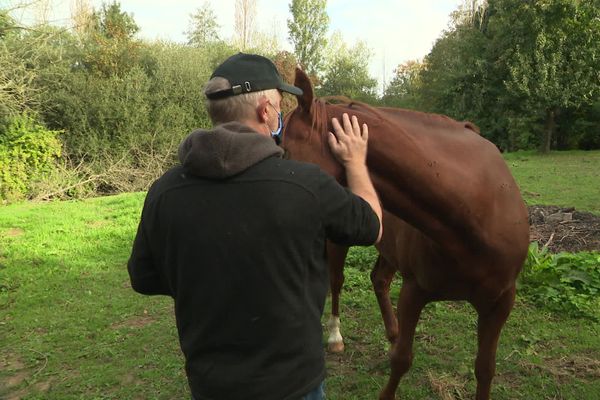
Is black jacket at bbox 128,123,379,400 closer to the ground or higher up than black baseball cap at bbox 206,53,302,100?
closer to the ground

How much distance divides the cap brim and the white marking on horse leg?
2.74 metres

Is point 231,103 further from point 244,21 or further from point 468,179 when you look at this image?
point 244,21

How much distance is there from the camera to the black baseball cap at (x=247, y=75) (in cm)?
137

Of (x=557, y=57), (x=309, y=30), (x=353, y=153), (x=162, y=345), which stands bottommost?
(x=162, y=345)

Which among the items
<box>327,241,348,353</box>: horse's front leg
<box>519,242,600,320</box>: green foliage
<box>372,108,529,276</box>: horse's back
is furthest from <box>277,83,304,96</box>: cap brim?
<box>519,242,600,320</box>: green foliage

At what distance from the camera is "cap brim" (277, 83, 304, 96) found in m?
1.47

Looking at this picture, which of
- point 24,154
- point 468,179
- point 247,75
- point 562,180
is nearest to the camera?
point 247,75

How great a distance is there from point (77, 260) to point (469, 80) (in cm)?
2141

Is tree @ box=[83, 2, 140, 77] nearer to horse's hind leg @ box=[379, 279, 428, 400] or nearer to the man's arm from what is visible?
horse's hind leg @ box=[379, 279, 428, 400]

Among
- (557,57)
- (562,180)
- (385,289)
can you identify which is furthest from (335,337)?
(557,57)

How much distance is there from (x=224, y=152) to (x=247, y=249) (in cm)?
27

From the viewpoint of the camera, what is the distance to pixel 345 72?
33906mm

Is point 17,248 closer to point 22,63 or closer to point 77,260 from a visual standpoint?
point 77,260

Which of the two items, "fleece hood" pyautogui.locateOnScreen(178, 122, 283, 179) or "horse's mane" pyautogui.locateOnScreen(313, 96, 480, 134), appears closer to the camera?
"fleece hood" pyautogui.locateOnScreen(178, 122, 283, 179)
